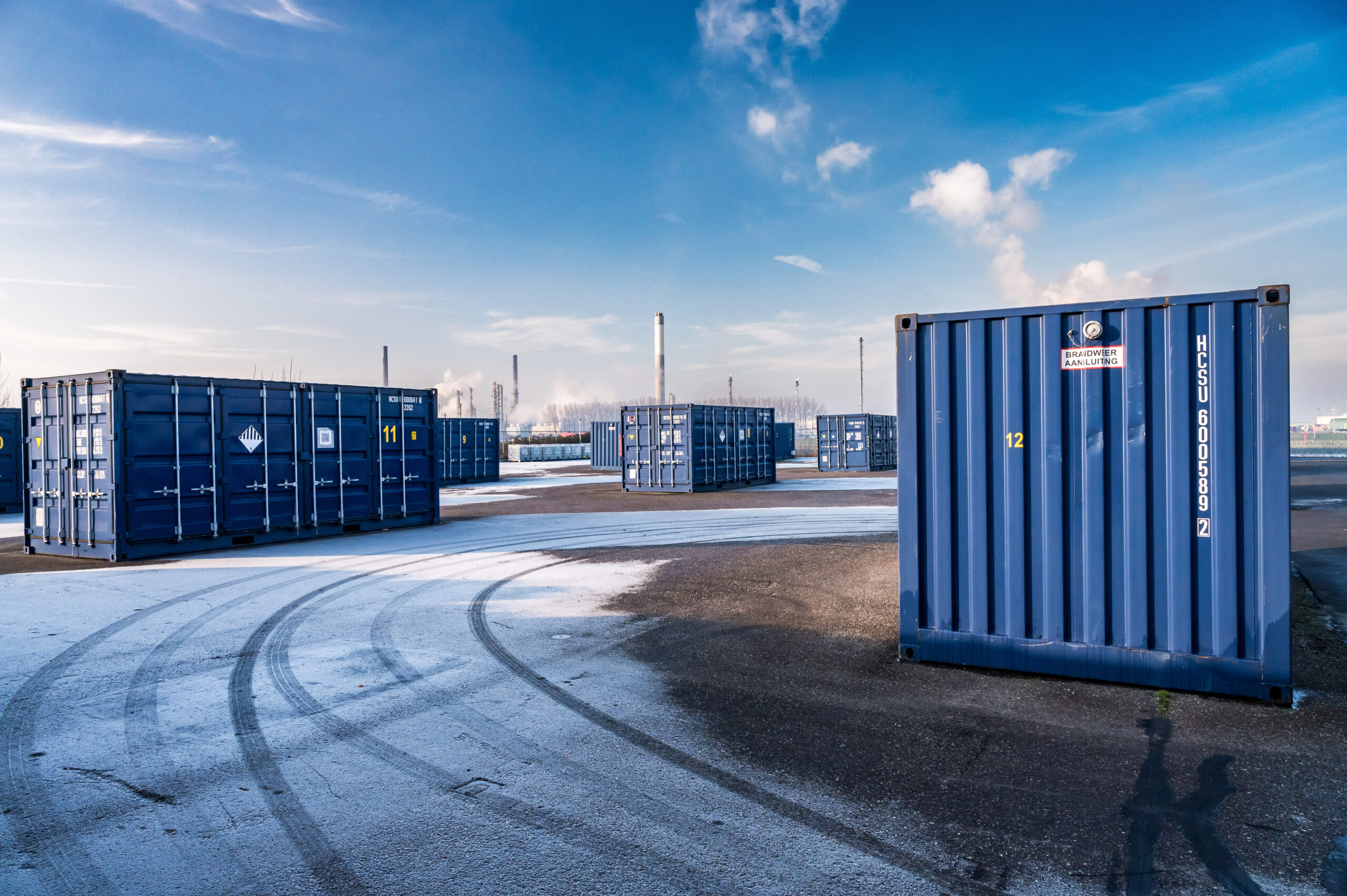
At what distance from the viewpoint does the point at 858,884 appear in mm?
3283

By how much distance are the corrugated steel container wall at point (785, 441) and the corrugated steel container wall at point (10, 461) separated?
45.7 m

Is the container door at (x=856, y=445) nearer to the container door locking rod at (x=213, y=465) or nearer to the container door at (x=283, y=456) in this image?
the container door at (x=283, y=456)

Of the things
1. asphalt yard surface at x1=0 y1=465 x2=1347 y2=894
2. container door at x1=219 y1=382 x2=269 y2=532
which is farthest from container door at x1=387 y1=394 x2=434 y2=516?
asphalt yard surface at x1=0 y1=465 x2=1347 y2=894

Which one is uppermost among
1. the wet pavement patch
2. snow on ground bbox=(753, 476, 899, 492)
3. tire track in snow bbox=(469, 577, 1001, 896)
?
snow on ground bbox=(753, 476, 899, 492)

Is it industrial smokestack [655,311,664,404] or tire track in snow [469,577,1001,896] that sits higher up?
industrial smokestack [655,311,664,404]

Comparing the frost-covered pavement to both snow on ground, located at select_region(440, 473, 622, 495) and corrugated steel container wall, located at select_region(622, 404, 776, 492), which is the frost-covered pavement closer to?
corrugated steel container wall, located at select_region(622, 404, 776, 492)

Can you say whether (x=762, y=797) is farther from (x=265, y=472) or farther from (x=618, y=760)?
(x=265, y=472)

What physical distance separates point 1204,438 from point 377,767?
6032 millimetres

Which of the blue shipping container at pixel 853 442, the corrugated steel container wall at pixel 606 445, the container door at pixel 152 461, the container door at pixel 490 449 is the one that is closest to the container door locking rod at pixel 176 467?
the container door at pixel 152 461

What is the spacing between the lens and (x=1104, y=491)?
5812 mm

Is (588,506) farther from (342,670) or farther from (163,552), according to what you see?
(342,670)

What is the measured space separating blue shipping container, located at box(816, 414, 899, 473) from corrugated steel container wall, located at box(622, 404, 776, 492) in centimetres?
1322

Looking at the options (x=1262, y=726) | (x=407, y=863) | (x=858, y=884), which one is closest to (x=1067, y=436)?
(x=1262, y=726)

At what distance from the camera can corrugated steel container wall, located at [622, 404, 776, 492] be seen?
2722cm
